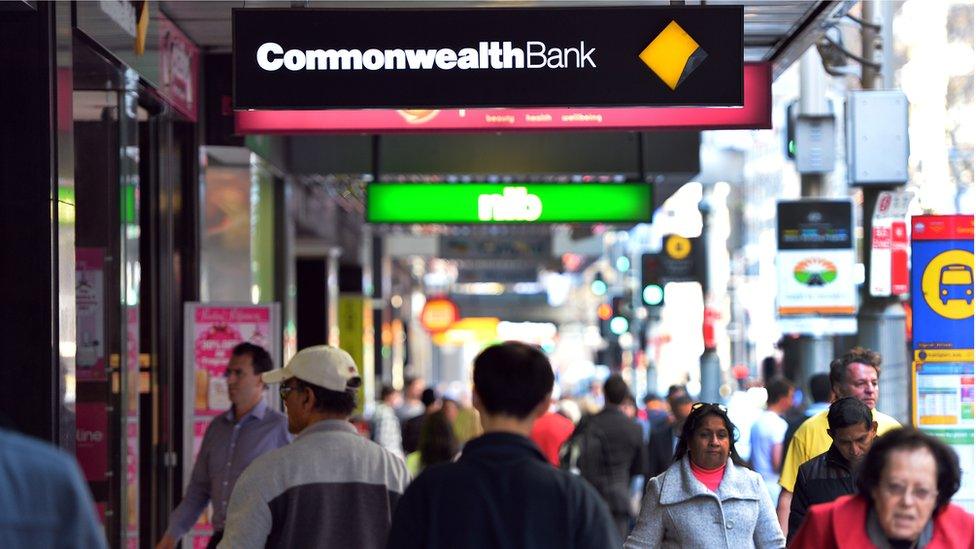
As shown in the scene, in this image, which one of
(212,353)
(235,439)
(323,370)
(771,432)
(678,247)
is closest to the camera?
(323,370)

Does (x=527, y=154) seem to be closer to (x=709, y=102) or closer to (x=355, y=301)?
(x=709, y=102)

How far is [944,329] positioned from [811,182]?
22.2ft

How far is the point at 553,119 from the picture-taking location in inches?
346

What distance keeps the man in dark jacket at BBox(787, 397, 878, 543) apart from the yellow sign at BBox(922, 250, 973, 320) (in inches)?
131

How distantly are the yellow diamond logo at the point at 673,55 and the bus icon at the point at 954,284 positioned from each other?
12.0 feet

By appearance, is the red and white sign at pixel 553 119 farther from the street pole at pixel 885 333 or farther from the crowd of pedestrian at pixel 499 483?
the street pole at pixel 885 333

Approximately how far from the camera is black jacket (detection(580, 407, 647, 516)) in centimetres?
1355

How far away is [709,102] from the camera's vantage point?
7.12 m

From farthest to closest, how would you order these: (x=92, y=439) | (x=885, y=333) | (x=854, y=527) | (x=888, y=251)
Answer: (x=885, y=333), (x=888, y=251), (x=92, y=439), (x=854, y=527)

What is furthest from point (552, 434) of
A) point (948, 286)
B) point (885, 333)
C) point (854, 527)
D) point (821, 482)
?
point (854, 527)

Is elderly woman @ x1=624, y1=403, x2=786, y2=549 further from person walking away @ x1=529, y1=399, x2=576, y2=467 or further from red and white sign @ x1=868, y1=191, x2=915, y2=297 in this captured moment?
person walking away @ x1=529, y1=399, x2=576, y2=467

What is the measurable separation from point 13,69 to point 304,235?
12348mm

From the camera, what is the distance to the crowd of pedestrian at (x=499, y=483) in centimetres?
→ 420

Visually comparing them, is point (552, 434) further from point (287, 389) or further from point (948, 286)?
point (287, 389)
